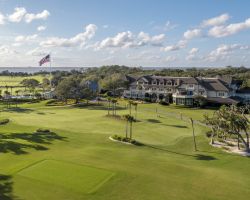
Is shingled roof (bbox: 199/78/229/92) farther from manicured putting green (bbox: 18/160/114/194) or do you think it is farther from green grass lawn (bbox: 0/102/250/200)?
manicured putting green (bbox: 18/160/114/194)

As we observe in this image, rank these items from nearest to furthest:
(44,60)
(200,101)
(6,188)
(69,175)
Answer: (6,188), (69,175), (200,101), (44,60)

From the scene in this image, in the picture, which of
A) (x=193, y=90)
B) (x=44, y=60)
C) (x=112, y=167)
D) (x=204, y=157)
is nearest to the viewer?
(x=112, y=167)

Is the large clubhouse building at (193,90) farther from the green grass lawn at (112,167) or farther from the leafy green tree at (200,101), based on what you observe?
the green grass lawn at (112,167)

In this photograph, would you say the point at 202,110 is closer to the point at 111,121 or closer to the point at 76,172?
the point at 111,121

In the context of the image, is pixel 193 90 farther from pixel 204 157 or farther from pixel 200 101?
pixel 204 157

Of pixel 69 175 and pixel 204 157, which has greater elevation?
pixel 69 175

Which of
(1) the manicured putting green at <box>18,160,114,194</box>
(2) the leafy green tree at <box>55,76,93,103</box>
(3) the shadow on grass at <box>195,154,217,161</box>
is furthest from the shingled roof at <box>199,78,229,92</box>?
(1) the manicured putting green at <box>18,160,114,194</box>

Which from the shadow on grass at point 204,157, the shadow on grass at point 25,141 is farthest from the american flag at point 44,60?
the shadow on grass at point 204,157

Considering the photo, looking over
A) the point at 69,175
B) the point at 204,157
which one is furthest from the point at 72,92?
the point at 69,175
